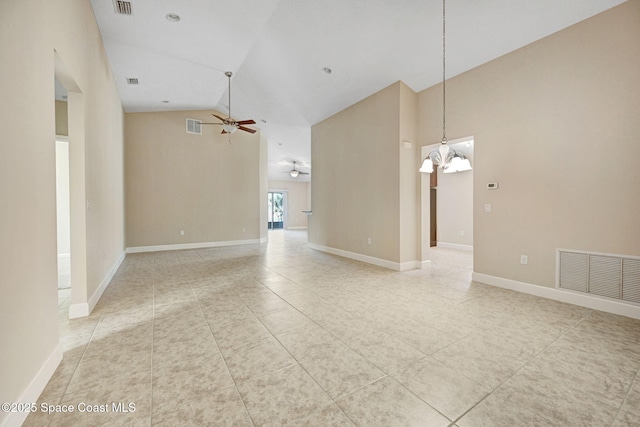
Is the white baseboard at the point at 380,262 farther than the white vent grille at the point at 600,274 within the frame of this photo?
Yes

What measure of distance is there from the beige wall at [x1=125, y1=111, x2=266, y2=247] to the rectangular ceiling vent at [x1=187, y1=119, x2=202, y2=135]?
0.38 feet

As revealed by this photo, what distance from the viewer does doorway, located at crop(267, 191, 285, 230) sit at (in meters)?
14.7

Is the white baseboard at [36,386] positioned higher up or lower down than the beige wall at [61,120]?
lower down

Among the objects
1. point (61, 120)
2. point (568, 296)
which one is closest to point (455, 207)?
point (568, 296)

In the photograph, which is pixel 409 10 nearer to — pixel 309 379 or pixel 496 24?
pixel 496 24

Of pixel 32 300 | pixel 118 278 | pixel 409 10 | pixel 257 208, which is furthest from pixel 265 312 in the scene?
pixel 257 208

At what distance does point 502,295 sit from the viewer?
11.8ft

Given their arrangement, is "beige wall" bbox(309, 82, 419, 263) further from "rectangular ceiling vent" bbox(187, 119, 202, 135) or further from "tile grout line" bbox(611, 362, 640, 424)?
"rectangular ceiling vent" bbox(187, 119, 202, 135)

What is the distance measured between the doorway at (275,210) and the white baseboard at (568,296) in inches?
459

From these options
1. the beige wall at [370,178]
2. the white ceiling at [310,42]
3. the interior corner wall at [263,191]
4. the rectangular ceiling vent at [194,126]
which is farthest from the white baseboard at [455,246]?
the rectangular ceiling vent at [194,126]

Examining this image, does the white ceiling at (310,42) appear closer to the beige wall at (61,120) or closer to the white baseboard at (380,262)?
the beige wall at (61,120)

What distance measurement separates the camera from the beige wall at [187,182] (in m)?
6.83

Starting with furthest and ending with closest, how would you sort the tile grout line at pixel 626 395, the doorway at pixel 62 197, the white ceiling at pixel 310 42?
the doorway at pixel 62 197 < the white ceiling at pixel 310 42 < the tile grout line at pixel 626 395

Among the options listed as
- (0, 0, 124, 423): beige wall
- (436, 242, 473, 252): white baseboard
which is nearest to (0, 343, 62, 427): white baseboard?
(0, 0, 124, 423): beige wall
